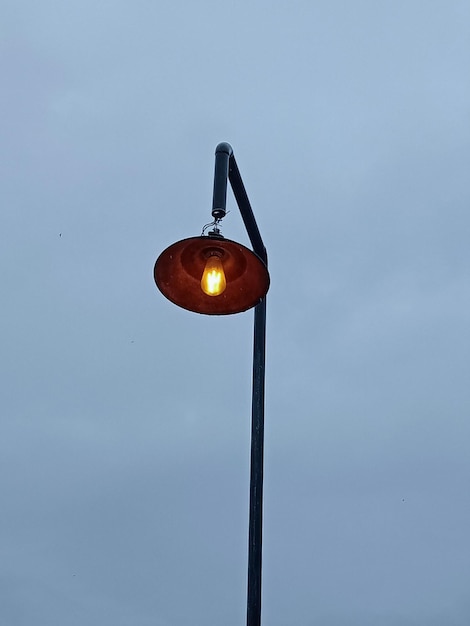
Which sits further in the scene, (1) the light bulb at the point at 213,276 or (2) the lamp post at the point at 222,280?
(1) the light bulb at the point at 213,276

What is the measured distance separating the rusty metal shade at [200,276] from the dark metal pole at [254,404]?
45 cm

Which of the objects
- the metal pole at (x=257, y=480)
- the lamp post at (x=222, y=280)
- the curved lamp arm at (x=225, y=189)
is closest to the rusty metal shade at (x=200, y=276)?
the lamp post at (x=222, y=280)

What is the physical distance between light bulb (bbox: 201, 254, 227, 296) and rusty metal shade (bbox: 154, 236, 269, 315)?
0.15 ft

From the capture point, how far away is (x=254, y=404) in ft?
21.6

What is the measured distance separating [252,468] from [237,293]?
1.25 meters

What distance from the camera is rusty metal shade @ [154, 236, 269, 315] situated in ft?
20.8

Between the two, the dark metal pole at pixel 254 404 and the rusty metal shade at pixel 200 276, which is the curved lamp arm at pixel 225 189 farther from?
the rusty metal shade at pixel 200 276

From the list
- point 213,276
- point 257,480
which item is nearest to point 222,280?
point 213,276

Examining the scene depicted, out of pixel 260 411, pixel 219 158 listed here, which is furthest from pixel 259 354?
pixel 219 158

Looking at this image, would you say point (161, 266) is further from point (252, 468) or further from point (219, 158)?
point (252, 468)

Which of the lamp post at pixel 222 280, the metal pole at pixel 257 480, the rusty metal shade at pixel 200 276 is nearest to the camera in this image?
the metal pole at pixel 257 480

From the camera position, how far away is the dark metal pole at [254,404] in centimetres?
599

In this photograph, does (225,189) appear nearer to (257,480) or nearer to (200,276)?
(200,276)

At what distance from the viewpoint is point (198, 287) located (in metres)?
6.47
